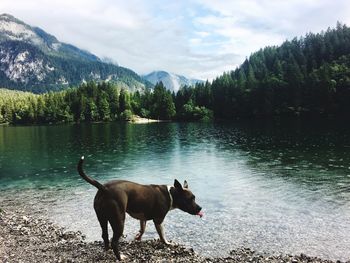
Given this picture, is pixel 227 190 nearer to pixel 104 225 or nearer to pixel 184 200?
pixel 184 200

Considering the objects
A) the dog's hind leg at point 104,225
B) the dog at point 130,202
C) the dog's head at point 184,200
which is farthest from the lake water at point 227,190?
the dog's hind leg at point 104,225

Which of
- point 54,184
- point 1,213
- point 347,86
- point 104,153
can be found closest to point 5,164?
point 104,153

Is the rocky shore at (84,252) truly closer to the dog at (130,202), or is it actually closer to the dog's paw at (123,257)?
the dog's paw at (123,257)

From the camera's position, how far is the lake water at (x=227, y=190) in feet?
69.0

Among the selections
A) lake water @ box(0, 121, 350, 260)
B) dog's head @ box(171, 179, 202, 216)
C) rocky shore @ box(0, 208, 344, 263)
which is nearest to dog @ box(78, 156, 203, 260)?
dog's head @ box(171, 179, 202, 216)

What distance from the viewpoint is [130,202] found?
50.6ft

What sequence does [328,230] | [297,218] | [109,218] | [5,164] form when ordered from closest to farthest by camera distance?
[109,218] < [328,230] < [297,218] < [5,164]

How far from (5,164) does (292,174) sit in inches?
1595

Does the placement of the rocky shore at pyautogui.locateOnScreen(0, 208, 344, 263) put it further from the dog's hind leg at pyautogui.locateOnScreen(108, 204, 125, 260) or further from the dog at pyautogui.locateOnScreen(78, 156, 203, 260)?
the dog's hind leg at pyautogui.locateOnScreen(108, 204, 125, 260)

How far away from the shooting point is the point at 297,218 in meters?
24.8

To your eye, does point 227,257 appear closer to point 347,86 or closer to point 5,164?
point 5,164

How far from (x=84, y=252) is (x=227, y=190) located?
65.3ft

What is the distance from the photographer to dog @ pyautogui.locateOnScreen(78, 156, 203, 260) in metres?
14.6

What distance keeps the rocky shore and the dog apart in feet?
2.55
